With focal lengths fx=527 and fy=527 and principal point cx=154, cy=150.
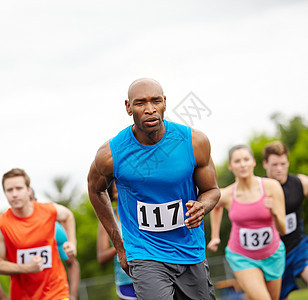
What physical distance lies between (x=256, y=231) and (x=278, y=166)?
3.71 feet

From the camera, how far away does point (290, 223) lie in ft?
24.4

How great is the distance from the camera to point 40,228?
6.30 metres

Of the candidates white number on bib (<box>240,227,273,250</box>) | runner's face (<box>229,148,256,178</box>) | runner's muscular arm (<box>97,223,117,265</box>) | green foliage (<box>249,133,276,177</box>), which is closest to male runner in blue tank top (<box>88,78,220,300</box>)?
runner's muscular arm (<box>97,223,117,265</box>)

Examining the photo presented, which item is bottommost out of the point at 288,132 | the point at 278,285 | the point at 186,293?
the point at 278,285

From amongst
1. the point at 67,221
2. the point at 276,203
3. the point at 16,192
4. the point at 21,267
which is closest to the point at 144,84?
the point at 16,192

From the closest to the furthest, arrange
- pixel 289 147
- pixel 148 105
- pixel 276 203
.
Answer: pixel 148 105
pixel 276 203
pixel 289 147

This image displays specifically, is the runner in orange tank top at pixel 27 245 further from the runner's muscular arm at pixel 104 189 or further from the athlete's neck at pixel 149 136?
the athlete's neck at pixel 149 136

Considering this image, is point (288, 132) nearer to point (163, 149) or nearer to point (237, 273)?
point (237, 273)

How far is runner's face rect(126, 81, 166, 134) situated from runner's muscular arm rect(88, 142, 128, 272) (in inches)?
16.2

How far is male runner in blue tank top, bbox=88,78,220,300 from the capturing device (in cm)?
410

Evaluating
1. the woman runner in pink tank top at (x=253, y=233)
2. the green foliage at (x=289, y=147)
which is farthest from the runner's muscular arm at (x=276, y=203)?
the green foliage at (x=289, y=147)

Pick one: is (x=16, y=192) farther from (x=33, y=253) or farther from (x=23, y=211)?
(x=33, y=253)

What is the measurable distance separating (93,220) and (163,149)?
40.1 m

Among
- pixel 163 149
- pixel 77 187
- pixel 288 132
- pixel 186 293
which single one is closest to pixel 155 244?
pixel 186 293
